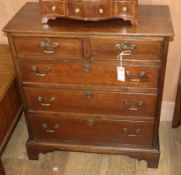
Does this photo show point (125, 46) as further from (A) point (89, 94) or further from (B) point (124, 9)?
(A) point (89, 94)

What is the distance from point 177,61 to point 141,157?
2.29 ft

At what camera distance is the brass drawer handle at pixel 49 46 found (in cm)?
171

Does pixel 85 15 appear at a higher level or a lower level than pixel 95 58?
higher

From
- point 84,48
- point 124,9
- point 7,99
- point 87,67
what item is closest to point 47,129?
point 7,99

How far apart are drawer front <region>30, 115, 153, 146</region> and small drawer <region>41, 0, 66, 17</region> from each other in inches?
26.0

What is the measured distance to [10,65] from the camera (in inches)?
88.4

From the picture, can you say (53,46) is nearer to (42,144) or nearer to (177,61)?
(42,144)

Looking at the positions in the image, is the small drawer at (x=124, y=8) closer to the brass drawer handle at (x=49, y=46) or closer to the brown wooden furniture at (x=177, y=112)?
the brass drawer handle at (x=49, y=46)

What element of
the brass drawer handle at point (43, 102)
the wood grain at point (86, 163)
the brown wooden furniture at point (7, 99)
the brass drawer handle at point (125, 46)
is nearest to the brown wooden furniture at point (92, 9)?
the brass drawer handle at point (125, 46)

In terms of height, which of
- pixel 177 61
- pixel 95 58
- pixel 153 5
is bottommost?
pixel 177 61

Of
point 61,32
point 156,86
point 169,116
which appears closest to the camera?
point 61,32

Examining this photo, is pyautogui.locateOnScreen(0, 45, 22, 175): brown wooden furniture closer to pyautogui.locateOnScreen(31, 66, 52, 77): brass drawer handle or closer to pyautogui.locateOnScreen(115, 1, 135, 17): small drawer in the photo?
pyautogui.locateOnScreen(31, 66, 52, 77): brass drawer handle

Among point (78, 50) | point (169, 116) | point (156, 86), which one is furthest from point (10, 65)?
point (169, 116)

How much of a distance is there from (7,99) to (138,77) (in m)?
0.92
